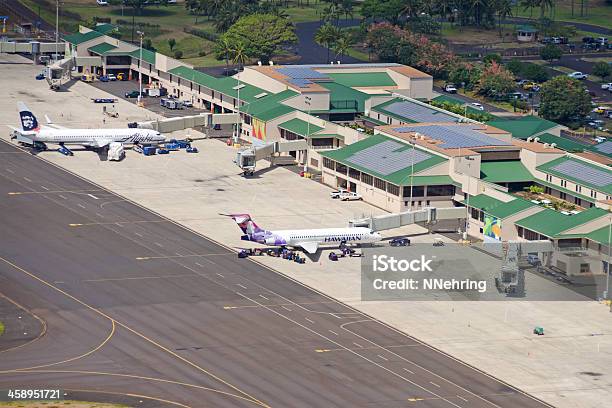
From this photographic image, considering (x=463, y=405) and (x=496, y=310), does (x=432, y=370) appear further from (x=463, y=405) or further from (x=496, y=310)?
(x=496, y=310)

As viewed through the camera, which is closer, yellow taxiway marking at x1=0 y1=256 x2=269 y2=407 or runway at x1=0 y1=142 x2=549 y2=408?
yellow taxiway marking at x1=0 y1=256 x2=269 y2=407

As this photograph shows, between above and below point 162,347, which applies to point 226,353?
below

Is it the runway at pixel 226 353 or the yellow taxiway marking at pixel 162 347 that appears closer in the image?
the yellow taxiway marking at pixel 162 347

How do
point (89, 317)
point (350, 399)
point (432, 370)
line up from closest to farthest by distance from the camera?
point (350, 399) → point (432, 370) → point (89, 317)

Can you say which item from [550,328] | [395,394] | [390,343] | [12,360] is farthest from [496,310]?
[12,360]

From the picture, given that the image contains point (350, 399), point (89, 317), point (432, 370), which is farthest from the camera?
point (89, 317)

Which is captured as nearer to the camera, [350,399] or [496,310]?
[350,399]

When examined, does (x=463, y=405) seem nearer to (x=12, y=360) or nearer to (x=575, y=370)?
(x=575, y=370)

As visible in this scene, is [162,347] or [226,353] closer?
[226,353]

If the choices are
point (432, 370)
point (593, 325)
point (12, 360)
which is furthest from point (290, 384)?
point (593, 325)
